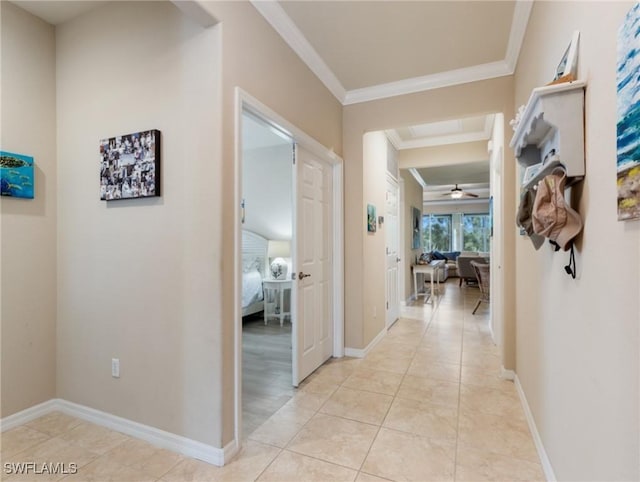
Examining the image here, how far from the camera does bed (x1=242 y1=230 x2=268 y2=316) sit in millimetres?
4617

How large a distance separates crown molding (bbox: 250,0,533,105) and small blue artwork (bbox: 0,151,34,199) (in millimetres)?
1888

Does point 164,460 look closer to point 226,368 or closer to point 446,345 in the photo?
point 226,368

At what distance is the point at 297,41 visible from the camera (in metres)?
2.47

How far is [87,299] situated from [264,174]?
3.08 m

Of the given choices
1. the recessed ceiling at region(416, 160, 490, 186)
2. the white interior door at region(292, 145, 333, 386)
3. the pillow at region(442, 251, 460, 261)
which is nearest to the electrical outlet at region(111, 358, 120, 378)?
the white interior door at region(292, 145, 333, 386)

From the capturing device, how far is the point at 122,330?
2.06m

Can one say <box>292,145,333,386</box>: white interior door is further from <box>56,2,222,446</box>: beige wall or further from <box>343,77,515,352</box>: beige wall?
<box>56,2,222,446</box>: beige wall

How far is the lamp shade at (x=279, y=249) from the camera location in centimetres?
536

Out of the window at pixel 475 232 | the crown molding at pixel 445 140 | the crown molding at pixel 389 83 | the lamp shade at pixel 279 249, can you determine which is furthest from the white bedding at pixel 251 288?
the window at pixel 475 232

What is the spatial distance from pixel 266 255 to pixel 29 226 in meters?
3.46

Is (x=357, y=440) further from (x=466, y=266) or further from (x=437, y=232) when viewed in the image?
(x=437, y=232)

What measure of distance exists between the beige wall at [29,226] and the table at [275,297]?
2.76 m

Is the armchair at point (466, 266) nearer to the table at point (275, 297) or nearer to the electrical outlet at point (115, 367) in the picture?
the table at point (275, 297)

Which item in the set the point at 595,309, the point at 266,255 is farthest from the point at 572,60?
the point at 266,255
